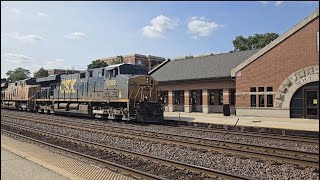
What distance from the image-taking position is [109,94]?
798 inches

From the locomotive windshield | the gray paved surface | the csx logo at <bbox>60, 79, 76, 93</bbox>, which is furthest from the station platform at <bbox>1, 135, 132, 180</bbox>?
the csx logo at <bbox>60, 79, 76, 93</bbox>

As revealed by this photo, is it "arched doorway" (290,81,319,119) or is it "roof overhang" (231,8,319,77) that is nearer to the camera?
"roof overhang" (231,8,319,77)

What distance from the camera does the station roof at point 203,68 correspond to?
2991cm

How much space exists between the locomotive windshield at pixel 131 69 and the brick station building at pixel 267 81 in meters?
1.87

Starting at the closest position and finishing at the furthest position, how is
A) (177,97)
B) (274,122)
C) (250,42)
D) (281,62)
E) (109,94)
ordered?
(274,122) → (109,94) → (281,62) → (177,97) → (250,42)

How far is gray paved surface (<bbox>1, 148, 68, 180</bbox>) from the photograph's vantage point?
686 centimetres

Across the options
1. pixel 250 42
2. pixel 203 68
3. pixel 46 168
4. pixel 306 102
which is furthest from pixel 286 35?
pixel 250 42

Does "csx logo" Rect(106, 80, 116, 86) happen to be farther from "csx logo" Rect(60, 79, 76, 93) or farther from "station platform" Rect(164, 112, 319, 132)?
"station platform" Rect(164, 112, 319, 132)

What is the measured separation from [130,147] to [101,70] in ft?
35.0

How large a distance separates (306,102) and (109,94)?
14.2m

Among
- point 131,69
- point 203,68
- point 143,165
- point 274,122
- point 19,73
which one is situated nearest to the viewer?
point 143,165

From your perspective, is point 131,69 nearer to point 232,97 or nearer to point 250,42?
point 232,97

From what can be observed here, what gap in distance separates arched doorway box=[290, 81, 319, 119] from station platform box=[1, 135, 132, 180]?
18.7m

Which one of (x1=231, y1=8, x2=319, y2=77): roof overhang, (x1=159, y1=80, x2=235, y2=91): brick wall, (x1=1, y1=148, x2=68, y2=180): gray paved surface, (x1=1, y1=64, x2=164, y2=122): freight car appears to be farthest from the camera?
(x1=159, y1=80, x2=235, y2=91): brick wall
